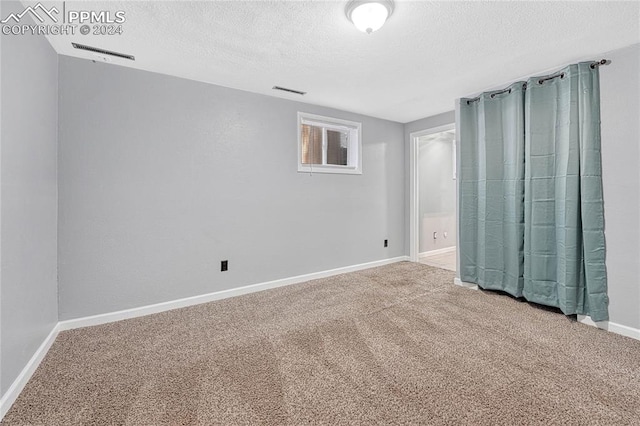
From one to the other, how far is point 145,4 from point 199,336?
2.37 metres

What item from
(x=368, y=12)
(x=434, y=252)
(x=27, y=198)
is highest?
(x=368, y=12)

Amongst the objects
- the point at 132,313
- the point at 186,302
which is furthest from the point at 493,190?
the point at 132,313

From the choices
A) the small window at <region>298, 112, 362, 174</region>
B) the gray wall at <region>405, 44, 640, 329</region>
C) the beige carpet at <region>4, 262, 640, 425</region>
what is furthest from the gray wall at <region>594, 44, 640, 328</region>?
the small window at <region>298, 112, 362, 174</region>

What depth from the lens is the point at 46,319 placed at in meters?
2.03

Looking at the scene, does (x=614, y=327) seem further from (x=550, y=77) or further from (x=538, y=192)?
(x=550, y=77)

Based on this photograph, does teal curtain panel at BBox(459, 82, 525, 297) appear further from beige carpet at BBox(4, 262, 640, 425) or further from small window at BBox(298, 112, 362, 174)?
small window at BBox(298, 112, 362, 174)

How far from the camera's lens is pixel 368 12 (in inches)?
66.0

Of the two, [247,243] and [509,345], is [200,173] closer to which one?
[247,243]

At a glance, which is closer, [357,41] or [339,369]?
[339,369]

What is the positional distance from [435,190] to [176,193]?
14.4 feet

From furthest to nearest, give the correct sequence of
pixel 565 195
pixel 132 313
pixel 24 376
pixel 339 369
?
pixel 132 313
pixel 565 195
pixel 339 369
pixel 24 376

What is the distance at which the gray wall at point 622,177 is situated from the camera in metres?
2.16

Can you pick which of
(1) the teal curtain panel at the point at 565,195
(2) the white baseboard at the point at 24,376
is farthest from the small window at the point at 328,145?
(2) the white baseboard at the point at 24,376

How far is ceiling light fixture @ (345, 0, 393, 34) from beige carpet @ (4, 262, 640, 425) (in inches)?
87.1
